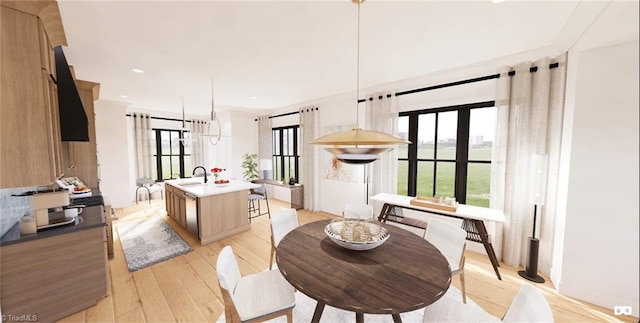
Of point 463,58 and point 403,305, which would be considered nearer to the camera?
point 403,305

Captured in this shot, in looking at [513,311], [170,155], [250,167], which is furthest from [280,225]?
[170,155]

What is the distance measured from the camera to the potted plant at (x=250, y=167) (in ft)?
20.0

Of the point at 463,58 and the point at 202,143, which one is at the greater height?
the point at 463,58

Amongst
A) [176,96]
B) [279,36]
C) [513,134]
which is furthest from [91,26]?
[513,134]

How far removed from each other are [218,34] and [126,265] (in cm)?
294

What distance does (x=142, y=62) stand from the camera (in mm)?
2730

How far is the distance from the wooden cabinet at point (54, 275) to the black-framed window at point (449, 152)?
3965 mm

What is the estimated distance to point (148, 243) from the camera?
3311mm

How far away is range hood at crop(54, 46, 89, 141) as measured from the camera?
211 centimetres

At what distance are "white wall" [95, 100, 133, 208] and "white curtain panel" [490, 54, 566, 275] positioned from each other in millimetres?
7047

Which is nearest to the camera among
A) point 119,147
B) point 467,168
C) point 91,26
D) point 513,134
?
point 91,26

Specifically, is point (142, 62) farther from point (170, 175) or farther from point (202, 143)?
point (170, 175)

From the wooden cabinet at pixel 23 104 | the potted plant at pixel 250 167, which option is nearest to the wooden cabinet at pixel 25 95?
the wooden cabinet at pixel 23 104

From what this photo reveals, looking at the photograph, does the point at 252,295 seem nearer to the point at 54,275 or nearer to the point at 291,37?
the point at 54,275
